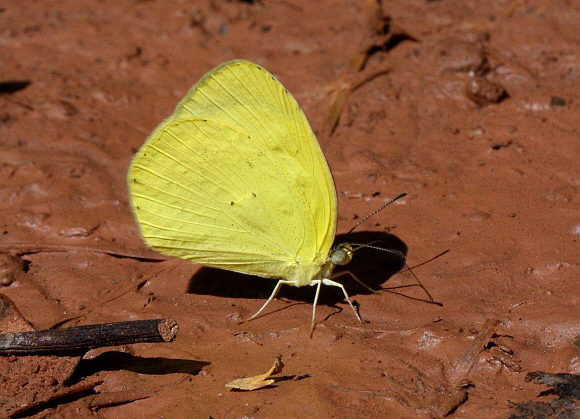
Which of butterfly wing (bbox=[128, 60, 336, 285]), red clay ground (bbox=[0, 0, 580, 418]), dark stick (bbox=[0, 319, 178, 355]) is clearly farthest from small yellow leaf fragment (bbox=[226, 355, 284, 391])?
butterfly wing (bbox=[128, 60, 336, 285])

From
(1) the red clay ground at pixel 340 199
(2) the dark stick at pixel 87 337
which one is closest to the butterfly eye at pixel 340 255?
(1) the red clay ground at pixel 340 199

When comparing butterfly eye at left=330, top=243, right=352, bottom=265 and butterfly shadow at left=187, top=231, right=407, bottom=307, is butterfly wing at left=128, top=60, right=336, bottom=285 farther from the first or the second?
butterfly shadow at left=187, top=231, right=407, bottom=307

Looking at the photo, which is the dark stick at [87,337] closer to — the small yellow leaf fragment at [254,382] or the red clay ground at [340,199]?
the red clay ground at [340,199]

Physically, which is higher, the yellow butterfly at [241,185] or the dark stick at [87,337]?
the yellow butterfly at [241,185]

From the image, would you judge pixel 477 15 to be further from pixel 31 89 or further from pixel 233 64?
pixel 31 89

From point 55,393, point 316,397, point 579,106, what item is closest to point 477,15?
point 579,106

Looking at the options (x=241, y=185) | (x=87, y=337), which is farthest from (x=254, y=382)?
(x=241, y=185)
